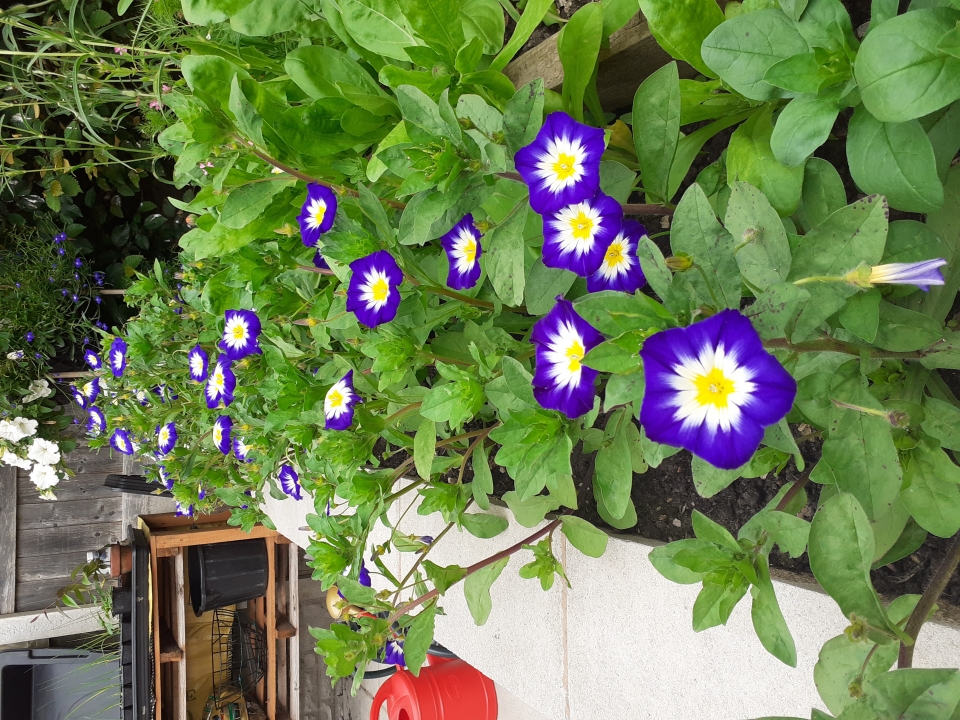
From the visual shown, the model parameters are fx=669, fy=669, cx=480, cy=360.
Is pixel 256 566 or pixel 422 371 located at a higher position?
pixel 422 371

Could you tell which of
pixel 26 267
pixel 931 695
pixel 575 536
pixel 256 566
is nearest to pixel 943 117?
pixel 931 695

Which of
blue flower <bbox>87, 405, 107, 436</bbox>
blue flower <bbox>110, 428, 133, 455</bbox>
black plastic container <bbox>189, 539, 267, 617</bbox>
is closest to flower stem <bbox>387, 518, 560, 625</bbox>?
blue flower <bbox>110, 428, 133, 455</bbox>

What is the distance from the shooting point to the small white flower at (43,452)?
9.98ft

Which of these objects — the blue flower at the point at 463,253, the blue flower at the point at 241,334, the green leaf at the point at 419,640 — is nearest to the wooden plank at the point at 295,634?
the blue flower at the point at 241,334

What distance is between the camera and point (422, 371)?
1471 mm

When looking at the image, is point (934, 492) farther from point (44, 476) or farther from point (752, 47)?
point (44, 476)

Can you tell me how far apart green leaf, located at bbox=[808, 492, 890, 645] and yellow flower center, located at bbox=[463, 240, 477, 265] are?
0.59 metres

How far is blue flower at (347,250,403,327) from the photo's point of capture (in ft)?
3.22

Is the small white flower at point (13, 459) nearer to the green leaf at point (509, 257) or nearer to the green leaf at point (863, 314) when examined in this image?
the green leaf at point (509, 257)

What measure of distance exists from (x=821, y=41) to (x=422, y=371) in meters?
0.99

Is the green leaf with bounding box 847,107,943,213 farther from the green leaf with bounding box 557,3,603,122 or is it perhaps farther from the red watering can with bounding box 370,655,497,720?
the red watering can with bounding box 370,655,497,720

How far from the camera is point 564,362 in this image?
77cm

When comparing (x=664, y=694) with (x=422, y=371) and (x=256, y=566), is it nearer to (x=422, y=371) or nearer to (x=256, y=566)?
(x=422, y=371)

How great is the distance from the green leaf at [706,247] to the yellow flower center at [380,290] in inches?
18.7
